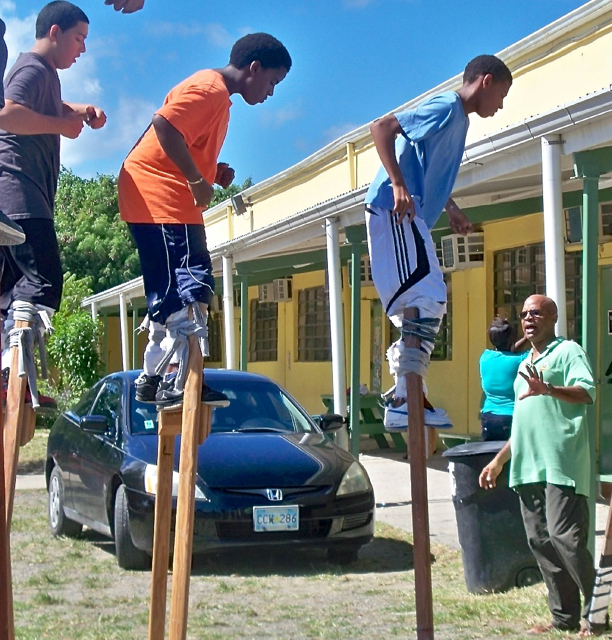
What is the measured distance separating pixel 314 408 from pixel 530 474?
45.8ft

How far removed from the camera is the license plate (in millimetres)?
7926

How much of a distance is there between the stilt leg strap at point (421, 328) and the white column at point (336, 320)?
839cm

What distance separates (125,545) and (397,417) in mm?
5167

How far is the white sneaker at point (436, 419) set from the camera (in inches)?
138

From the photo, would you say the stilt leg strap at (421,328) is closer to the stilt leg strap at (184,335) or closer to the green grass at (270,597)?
the stilt leg strap at (184,335)

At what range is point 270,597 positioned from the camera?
7.28 m

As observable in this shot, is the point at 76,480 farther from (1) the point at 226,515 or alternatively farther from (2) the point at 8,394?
(2) the point at 8,394

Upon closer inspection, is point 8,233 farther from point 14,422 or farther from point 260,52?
point 260,52

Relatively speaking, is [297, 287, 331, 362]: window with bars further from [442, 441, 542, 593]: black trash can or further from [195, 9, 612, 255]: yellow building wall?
[442, 441, 542, 593]: black trash can

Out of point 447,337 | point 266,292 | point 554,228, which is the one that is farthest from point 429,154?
point 266,292

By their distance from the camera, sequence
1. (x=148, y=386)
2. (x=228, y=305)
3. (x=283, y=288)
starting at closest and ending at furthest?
(x=148, y=386) < (x=228, y=305) < (x=283, y=288)

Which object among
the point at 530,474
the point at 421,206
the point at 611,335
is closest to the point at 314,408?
the point at 611,335

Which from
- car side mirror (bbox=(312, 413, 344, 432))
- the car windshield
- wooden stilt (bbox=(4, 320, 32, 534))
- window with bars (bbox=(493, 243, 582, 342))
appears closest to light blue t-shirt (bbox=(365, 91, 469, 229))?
wooden stilt (bbox=(4, 320, 32, 534))

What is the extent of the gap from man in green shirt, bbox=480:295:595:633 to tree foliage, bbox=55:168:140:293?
2893 cm
